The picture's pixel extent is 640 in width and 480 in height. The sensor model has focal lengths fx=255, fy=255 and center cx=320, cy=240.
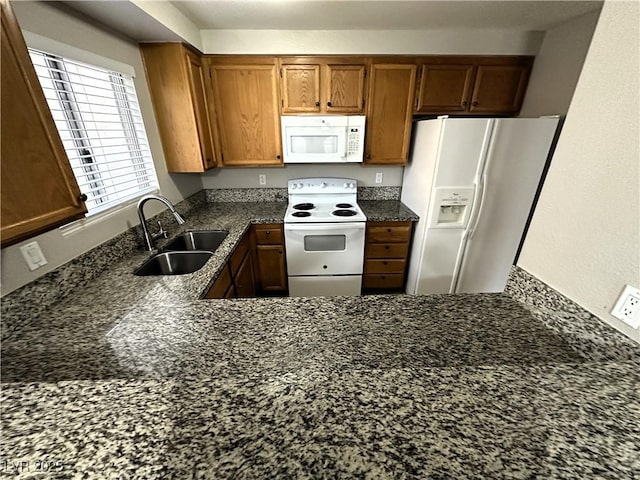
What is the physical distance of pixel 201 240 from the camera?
6.72ft

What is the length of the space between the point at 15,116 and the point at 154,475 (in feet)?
3.16

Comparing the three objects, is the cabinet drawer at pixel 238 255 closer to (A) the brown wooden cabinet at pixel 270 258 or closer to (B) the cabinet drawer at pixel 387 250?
(A) the brown wooden cabinet at pixel 270 258

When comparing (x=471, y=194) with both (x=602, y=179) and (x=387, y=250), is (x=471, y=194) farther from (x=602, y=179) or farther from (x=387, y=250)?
(x=602, y=179)

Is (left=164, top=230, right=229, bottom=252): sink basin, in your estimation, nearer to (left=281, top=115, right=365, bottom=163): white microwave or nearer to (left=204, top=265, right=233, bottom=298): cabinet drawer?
(left=204, top=265, right=233, bottom=298): cabinet drawer

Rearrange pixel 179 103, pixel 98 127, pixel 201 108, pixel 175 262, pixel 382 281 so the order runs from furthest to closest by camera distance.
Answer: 1. pixel 382 281
2. pixel 201 108
3. pixel 179 103
4. pixel 175 262
5. pixel 98 127

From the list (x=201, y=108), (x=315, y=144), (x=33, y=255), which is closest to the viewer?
(x=33, y=255)

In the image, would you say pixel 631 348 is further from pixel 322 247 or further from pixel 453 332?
pixel 322 247

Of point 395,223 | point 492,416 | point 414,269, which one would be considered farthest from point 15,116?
point 414,269

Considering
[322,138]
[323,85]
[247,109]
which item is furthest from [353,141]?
[247,109]

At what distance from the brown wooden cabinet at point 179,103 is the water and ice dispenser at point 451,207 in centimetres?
200

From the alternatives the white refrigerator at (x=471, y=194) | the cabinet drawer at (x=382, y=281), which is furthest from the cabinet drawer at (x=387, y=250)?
the cabinet drawer at (x=382, y=281)

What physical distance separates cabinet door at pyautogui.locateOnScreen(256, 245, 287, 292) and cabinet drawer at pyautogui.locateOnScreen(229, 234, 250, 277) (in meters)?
0.21

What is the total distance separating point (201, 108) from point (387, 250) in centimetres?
208

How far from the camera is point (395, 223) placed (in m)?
2.40
